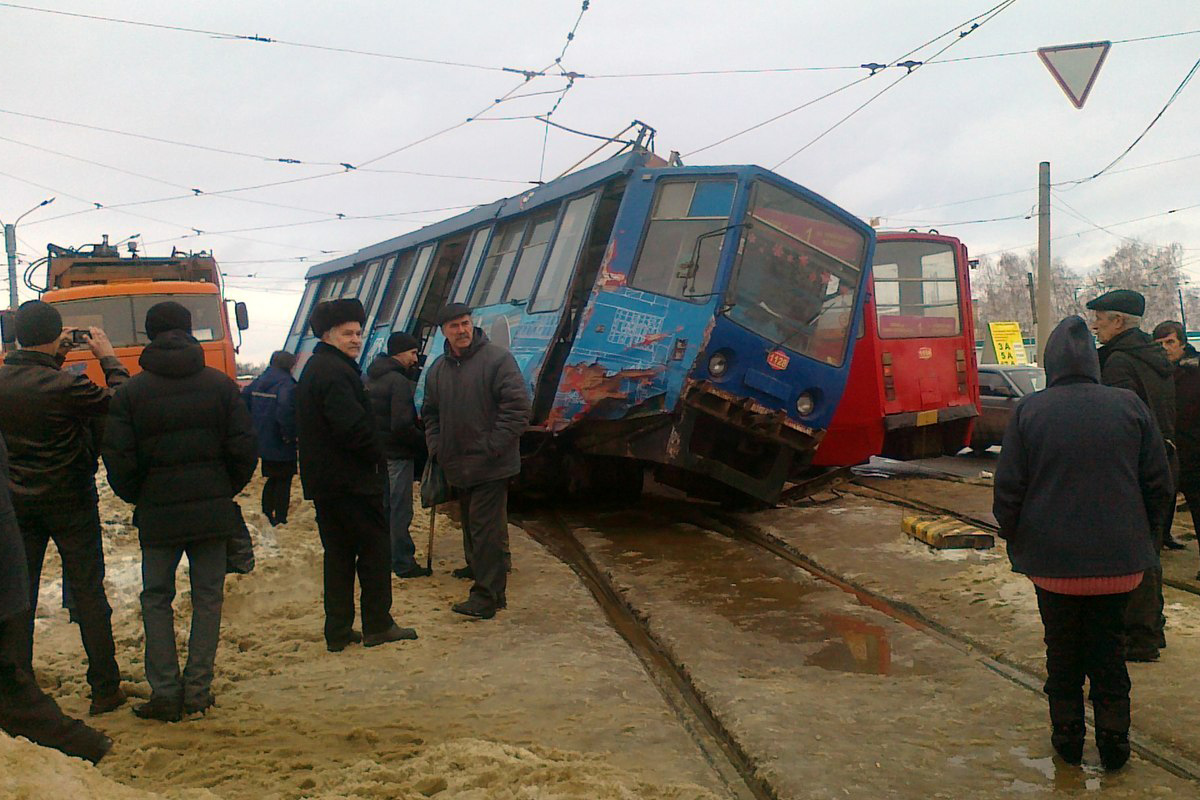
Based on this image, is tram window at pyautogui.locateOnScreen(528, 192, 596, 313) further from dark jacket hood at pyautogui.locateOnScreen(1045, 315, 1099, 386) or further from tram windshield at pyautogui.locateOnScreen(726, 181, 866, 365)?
dark jacket hood at pyautogui.locateOnScreen(1045, 315, 1099, 386)

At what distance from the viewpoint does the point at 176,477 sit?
454 centimetres

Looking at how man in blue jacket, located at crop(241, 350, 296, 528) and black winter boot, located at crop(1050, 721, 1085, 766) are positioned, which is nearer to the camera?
black winter boot, located at crop(1050, 721, 1085, 766)

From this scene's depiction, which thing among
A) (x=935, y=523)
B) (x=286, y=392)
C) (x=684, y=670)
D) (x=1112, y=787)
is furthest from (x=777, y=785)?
(x=286, y=392)

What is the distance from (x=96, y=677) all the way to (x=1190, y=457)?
6403mm

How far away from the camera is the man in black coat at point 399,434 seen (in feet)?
23.7

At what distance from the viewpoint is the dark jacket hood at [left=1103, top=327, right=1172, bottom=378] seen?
5.25 meters

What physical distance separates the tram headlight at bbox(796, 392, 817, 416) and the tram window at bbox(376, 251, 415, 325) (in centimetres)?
675

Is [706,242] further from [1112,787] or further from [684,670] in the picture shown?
[1112,787]

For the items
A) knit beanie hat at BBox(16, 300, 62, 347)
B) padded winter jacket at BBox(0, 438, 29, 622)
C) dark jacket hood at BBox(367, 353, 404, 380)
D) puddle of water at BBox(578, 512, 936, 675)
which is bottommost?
puddle of water at BBox(578, 512, 936, 675)

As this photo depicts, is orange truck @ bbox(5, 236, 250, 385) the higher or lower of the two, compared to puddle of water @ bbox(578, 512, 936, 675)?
higher

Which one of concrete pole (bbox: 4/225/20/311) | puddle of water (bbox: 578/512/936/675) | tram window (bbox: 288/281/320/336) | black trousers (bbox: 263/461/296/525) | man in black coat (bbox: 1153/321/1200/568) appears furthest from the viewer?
concrete pole (bbox: 4/225/20/311)

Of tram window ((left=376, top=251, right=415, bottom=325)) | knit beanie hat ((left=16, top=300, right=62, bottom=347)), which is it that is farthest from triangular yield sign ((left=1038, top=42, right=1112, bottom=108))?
knit beanie hat ((left=16, top=300, right=62, bottom=347))

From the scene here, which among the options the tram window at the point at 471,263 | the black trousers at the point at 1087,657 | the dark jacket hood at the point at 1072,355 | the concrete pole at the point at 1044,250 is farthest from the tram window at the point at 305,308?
the black trousers at the point at 1087,657

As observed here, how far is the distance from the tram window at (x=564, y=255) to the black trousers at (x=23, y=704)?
6.04 metres
